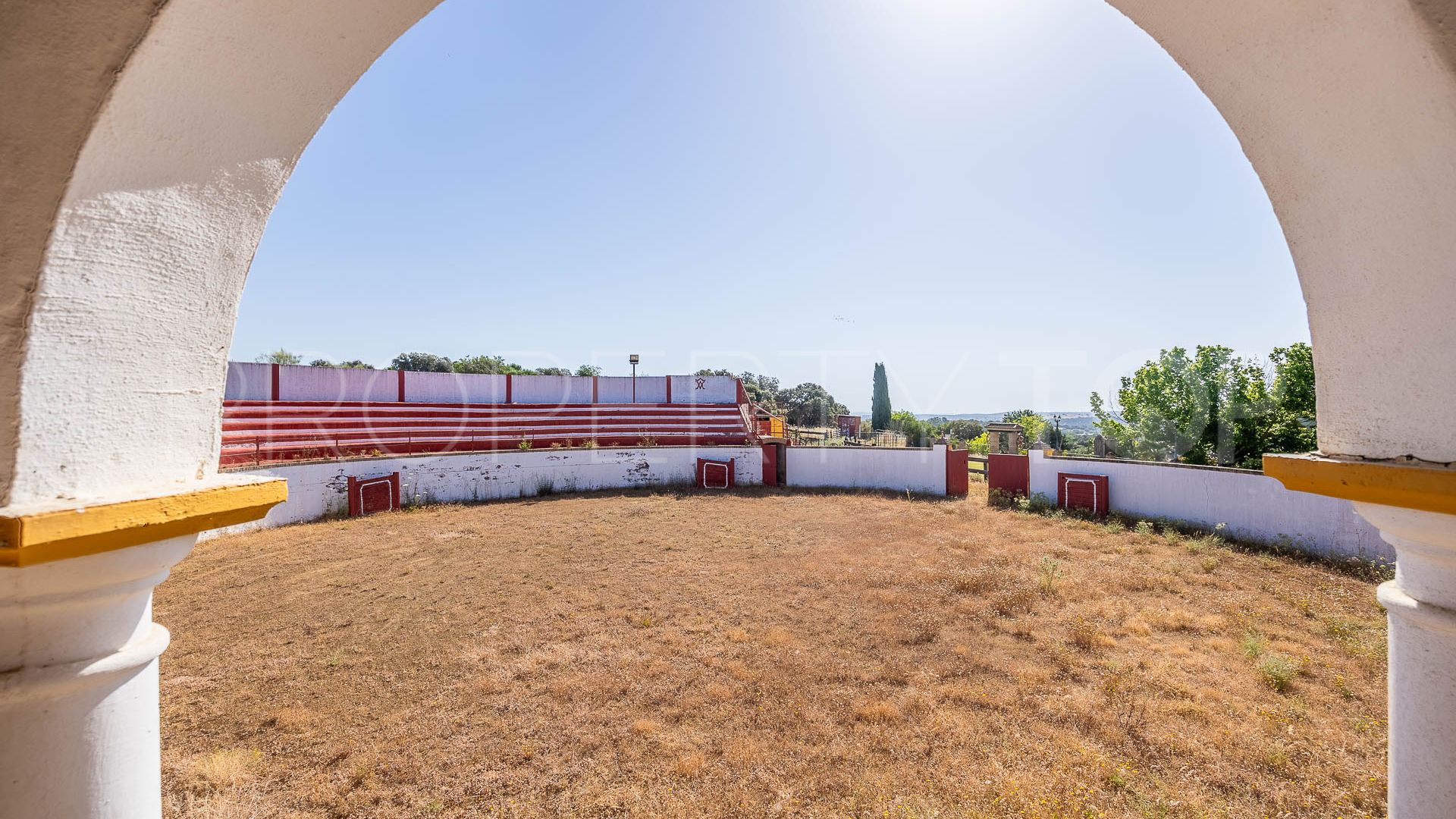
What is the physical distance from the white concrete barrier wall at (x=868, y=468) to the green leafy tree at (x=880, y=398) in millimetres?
22343

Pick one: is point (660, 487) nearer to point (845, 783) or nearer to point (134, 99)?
point (845, 783)

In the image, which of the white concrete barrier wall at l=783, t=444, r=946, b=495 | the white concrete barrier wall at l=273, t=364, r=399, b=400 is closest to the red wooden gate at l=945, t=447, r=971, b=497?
the white concrete barrier wall at l=783, t=444, r=946, b=495

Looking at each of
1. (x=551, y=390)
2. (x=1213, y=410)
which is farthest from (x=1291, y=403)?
(x=551, y=390)

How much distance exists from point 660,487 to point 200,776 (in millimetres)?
12544

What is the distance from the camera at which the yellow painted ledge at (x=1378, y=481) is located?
3.64ft

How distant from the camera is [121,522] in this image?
1130mm

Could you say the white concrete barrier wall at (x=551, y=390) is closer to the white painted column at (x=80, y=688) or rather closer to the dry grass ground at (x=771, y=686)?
the dry grass ground at (x=771, y=686)

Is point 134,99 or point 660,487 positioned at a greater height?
point 134,99

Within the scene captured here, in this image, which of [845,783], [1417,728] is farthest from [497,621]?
[1417,728]

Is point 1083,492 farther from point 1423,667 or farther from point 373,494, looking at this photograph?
point 373,494

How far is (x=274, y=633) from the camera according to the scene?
5602mm

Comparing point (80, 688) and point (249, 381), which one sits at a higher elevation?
point (249, 381)

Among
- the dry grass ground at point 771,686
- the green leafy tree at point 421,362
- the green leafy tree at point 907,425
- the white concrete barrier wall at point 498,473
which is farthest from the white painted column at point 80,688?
the green leafy tree at point 421,362

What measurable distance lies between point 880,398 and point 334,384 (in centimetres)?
3107
